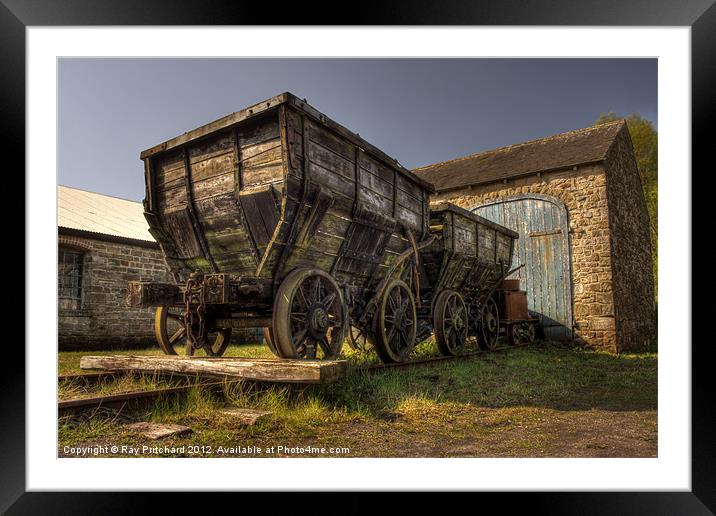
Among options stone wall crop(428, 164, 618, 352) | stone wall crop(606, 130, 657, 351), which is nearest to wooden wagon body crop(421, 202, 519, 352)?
stone wall crop(428, 164, 618, 352)

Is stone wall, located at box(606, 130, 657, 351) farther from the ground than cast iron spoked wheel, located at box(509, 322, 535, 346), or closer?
farther from the ground

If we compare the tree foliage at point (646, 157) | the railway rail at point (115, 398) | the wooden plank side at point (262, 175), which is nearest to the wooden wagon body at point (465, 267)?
the tree foliage at point (646, 157)

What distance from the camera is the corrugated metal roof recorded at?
10.4m

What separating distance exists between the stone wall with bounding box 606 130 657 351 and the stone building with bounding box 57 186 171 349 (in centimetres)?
1130

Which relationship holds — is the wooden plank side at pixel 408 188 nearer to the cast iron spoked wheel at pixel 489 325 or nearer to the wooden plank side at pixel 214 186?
the wooden plank side at pixel 214 186

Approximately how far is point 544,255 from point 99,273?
10.8 meters

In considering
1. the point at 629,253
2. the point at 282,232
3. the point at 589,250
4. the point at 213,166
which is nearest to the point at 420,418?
the point at 282,232

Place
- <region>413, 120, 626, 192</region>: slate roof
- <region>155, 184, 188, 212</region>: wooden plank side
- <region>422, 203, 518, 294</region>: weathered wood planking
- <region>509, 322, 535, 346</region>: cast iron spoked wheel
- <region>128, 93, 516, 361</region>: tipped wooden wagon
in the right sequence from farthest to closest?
<region>413, 120, 626, 192</region>: slate roof, <region>509, 322, 535, 346</region>: cast iron spoked wheel, <region>422, 203, 518, 294</region>: weathered wood planking, <region>155, 184, 188, 212</region>: wooden plank side, <region>128, 93, 516, 361</region>: tipped wooden wagon

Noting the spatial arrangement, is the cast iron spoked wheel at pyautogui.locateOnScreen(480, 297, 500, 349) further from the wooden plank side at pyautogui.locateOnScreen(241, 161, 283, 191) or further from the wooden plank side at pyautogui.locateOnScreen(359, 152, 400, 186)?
the wooden plank side at pyautogui.locateOnScreen(241, 161, 283, 191)

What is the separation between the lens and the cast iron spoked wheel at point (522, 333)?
10.9 meters
